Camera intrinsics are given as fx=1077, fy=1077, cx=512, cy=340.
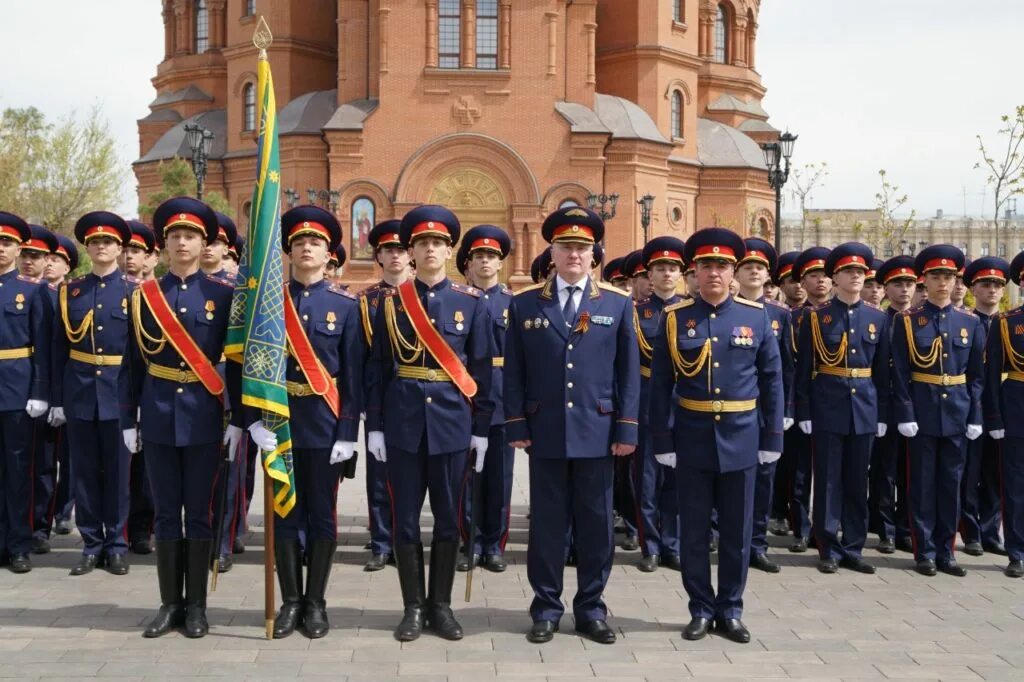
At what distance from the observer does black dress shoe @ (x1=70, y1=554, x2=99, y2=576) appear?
310 inches

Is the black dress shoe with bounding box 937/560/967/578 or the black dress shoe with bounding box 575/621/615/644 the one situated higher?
the black dress shoe with bounding box 575/621/615/644

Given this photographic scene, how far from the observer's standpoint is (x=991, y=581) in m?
8.02

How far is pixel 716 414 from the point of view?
6.59 metres

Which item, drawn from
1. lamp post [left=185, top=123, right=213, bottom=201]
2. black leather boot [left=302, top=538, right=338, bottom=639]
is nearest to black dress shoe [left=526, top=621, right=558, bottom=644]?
black leather boot [left=302, top=538, right=338, bottom=639]

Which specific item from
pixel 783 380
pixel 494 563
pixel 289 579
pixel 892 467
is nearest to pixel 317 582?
pixel 289 579

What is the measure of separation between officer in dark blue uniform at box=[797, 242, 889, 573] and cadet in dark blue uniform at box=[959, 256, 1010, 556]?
3.39 ft

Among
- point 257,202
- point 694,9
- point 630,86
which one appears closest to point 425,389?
point 257,202

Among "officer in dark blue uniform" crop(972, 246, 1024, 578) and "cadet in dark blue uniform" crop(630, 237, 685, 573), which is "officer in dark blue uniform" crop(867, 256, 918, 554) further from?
"cadet in dark blue uniform" crop(630, 237, 685, 573)

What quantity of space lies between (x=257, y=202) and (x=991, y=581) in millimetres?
5936

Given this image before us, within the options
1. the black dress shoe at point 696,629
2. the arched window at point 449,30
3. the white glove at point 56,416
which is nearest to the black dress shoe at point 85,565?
the white glove at point 56,416

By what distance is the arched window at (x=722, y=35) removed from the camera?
157 feet

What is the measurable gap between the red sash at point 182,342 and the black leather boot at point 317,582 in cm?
110

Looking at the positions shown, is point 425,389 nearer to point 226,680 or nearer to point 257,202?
point 257,202

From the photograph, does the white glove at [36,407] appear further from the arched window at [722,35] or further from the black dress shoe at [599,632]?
the arched window at [722,35]
